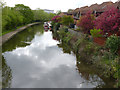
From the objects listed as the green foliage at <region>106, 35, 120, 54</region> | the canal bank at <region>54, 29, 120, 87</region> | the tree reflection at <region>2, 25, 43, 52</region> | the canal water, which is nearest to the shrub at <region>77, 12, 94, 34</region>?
the canal bank at <region>54, 29, 120, 87</region>

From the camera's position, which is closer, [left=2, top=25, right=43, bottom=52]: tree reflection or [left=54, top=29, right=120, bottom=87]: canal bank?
[left=54, top=29, right=120, bottom=87]: canal bank

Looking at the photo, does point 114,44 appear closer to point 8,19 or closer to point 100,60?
point 100,60

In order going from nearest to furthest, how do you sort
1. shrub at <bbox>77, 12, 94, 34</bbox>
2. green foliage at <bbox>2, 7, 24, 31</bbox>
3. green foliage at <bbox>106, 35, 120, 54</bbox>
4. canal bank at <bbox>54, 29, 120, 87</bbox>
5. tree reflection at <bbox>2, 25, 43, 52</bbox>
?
canal bank at <bbox>54, 29, 120, 87</bbox>, green foliage at <bbox>106, 35, 120, 54</bbox>, shrub at <bbox>77, 12, 94, 34</bbox>, tree reflection at <bbox>2, 25, 43, 52</bbox>, green foliage at <bbox>2, 7, 24, 31</bbox>

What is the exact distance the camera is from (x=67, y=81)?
918 centimetres

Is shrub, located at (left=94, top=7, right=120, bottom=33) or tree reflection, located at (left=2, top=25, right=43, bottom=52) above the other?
shrub, located at (left=94, top=7, right=120, bottom=33)

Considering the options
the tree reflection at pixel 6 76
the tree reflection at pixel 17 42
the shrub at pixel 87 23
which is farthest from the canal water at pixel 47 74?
the shrub at pixel 87 23

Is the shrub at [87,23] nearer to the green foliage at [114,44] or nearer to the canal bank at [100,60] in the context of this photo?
the canal bank at [100,60]

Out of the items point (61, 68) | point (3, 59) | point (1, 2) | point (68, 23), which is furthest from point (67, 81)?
point (1, 2)

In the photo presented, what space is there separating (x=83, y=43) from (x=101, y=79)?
666 centimetres

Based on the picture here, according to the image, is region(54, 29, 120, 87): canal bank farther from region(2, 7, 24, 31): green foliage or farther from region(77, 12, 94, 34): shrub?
region(2, 7, 24, 31): green foliage

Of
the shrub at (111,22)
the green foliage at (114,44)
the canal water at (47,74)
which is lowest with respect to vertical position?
the canal water at (47,74)

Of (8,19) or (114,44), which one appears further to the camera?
(8,19)

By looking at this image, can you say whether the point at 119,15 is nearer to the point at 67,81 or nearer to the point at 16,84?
the point at 67,81

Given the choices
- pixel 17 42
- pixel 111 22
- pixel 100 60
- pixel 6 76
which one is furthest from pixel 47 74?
pixel 17 42
